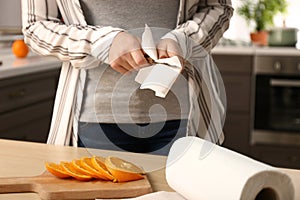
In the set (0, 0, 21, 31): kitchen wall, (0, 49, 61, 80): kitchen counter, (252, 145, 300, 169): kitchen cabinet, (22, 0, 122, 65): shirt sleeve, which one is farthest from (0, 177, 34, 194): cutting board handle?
(252, 145, 300, 169): kitchen cabinet

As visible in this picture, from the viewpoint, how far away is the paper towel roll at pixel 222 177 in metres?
0.77

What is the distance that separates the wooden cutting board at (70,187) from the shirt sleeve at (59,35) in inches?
12.1

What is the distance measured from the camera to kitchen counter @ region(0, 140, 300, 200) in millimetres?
1054

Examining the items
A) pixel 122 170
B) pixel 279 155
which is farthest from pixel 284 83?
pixel 122 170

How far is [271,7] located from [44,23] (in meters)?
2.81

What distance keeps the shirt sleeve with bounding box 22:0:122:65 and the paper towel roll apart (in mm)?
366

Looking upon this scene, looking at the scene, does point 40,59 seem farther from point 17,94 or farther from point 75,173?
point 75,173

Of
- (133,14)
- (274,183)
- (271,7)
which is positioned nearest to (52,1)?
(133,14)

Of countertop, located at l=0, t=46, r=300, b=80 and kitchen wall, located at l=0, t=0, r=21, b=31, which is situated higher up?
kitchen wall, located at l=0, t=0, r=21, b=31

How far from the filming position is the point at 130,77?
1.32m

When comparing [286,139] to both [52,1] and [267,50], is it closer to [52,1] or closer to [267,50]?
[267,50]

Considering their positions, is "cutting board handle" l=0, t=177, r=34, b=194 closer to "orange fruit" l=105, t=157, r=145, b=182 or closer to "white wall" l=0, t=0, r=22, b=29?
"orange fruit" l=105, t=157, r=145, b=182

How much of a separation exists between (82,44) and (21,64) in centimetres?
150

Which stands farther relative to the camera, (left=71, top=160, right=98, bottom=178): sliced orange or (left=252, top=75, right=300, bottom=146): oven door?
(left=252, top=75, right=300, bottom=146): oven door
